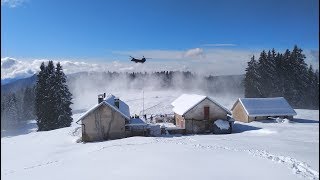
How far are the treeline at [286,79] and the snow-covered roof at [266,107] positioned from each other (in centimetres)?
2549

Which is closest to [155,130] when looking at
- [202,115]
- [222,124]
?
[202,115]

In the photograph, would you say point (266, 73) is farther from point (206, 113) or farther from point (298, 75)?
point (206, 113)

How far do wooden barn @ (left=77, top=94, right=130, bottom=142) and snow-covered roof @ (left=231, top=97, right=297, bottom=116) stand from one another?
22192 millimetres

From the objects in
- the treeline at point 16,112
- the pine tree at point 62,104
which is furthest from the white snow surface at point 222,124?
the treeline at point 16,112

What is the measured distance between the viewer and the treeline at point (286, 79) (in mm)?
85875

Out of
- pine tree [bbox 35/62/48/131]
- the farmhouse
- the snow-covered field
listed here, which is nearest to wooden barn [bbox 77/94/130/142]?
the snow-covered field

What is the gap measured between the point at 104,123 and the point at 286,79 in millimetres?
55101

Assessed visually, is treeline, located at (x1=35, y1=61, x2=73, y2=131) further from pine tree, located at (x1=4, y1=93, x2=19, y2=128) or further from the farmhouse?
pine tree, located at (x1=4, y1=93, x2=19, y2=128)

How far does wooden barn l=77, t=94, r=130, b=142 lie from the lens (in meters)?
47.4

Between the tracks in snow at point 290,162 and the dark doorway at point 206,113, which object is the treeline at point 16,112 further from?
the tracks in snow at point 290,162

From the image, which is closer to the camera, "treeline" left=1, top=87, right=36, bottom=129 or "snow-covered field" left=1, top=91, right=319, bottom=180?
"snow-covered field" left=1, top=91, right=319, bottom=180

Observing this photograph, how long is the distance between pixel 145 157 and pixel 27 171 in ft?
30.1

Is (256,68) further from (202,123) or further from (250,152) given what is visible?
(250,152)

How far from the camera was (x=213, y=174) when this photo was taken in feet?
72.4
